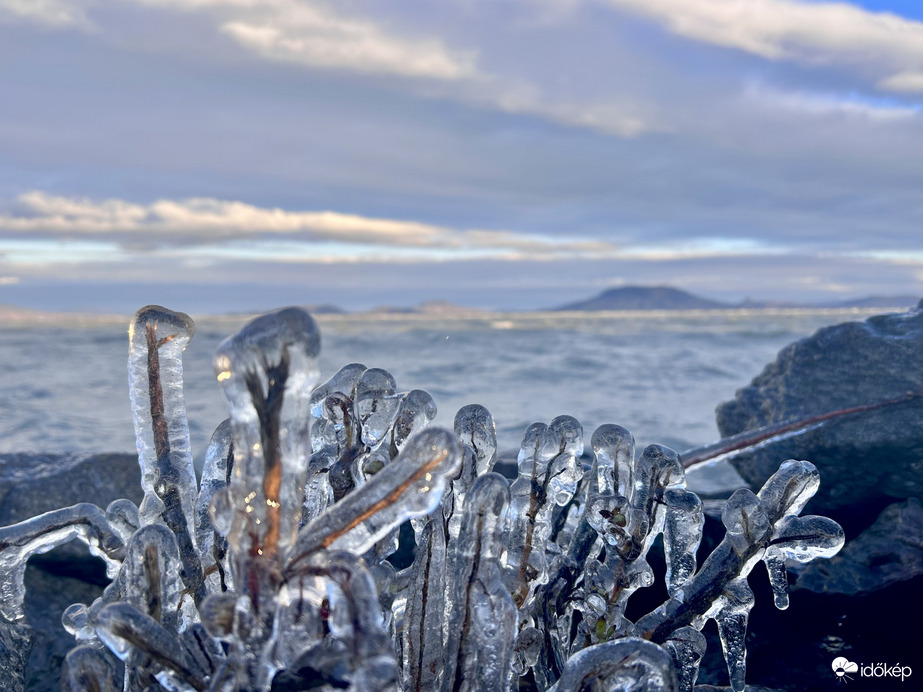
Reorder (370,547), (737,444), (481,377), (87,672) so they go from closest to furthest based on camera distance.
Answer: (370,547)
(87,672)
(737,444)
(481,377)

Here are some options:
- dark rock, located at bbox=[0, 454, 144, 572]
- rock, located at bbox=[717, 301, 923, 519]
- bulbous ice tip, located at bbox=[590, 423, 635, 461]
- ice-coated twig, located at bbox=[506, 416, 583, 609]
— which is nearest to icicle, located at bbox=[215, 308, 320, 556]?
ice-coated twig, located at bbox=[506, 416, 583, 609]

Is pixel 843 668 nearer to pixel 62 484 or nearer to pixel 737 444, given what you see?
pixel 737 444

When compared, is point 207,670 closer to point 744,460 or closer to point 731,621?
point 731,621

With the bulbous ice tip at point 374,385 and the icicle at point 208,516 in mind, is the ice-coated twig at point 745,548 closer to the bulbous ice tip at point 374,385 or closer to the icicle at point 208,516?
the bulbous ice tip at point 374,385

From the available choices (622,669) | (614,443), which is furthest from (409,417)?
(622,669)

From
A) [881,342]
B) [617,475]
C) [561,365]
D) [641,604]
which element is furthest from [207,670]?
[561,365]

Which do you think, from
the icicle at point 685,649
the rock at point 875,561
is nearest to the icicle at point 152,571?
the icicle at point 685,649
